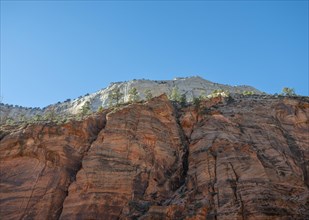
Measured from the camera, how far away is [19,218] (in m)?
41.1

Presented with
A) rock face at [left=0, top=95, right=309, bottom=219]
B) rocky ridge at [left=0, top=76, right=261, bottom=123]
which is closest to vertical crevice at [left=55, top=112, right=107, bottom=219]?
rock face at [left=0, top=95, right=309, bottom=219]

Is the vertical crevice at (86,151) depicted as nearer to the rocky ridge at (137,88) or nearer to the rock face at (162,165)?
the rock face at (162,165)

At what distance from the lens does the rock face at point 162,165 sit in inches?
1478

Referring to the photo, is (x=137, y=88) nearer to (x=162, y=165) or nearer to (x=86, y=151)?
(x=86, y=151)

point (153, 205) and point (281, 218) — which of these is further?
point (153, 205)

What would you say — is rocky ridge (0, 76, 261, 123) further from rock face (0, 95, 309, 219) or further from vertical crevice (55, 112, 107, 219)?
rock face (0, 95, 309, 219)

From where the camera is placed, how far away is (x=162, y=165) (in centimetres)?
4731

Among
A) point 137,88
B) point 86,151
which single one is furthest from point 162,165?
point 137,88

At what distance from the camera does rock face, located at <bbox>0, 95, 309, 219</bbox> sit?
3753 cm

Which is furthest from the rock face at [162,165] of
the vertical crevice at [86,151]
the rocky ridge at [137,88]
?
the rocky ridge at [137,88]

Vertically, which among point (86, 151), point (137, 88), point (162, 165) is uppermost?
point (137, 88)

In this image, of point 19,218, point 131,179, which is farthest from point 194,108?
point 19,218

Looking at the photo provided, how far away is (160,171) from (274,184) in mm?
14121

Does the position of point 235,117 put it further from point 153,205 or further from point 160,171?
point 153,205
